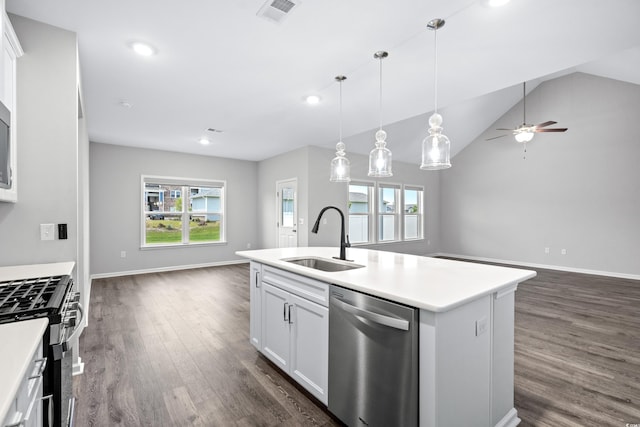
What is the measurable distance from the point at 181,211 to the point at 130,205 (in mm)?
968

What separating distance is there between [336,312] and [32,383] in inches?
51.0

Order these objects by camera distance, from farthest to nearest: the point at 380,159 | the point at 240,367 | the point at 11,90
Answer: the point at 380,159, the point at 240,367, the point at 11,90

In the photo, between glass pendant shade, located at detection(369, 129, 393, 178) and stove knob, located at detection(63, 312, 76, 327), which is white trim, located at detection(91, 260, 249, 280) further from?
glass pendant shade, located at detection(369, 129, 393, 178)

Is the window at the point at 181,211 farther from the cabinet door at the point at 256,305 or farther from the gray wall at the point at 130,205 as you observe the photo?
the cabinet door at the point at 256,305

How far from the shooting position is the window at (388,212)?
7438mm

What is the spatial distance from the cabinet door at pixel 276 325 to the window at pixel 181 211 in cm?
468

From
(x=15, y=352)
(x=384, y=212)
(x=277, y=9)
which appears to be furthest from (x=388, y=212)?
(x=15, y=352)

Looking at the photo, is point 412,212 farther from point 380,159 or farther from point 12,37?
point 12,37

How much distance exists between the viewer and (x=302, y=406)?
6.48ft

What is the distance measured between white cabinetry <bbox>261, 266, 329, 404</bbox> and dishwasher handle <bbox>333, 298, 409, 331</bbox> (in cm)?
19

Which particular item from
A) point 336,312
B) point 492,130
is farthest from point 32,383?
point 492,130

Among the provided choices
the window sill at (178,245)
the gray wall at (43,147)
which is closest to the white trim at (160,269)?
the window sill at (178,245)

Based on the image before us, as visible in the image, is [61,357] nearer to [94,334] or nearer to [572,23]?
[94,334]

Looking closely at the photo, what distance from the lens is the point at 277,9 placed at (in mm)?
1997
